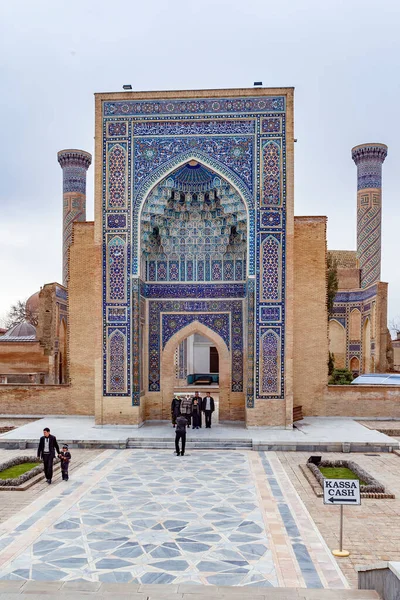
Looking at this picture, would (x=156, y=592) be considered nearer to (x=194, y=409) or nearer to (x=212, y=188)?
(x=194, y=409)

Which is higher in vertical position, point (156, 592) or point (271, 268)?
point (271, 268)

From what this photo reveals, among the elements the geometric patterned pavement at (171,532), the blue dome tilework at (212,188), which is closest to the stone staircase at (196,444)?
the blue dome tilework at (212,188)

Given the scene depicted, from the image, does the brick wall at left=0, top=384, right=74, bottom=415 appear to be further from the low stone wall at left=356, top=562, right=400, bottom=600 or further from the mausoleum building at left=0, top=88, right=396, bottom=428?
the low stone wall at left=356, top=562, right=400, bottom=600

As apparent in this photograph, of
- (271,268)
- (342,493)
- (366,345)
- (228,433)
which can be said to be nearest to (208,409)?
(228,433)

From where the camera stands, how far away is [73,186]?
79.3 feet

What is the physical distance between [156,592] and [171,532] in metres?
1.54

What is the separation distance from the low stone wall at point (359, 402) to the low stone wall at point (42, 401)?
483cm

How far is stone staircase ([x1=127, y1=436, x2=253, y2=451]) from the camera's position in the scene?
9648 millimetres

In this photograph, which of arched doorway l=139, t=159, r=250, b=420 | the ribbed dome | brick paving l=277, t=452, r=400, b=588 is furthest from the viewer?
arched doorway l=139, t=159, r=250, b=420

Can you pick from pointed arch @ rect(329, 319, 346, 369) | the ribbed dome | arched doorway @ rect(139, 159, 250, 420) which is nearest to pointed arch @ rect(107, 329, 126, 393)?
arched doorway @ rect(139, 159, 250, 420)

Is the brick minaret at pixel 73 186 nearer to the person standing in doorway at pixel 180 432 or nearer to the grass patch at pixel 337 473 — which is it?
the person standing in doorway at pixel 180 432

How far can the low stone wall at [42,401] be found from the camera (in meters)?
12.2

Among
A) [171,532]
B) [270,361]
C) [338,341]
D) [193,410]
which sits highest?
[338,341]

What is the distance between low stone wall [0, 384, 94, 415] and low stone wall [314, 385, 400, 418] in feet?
15.8
